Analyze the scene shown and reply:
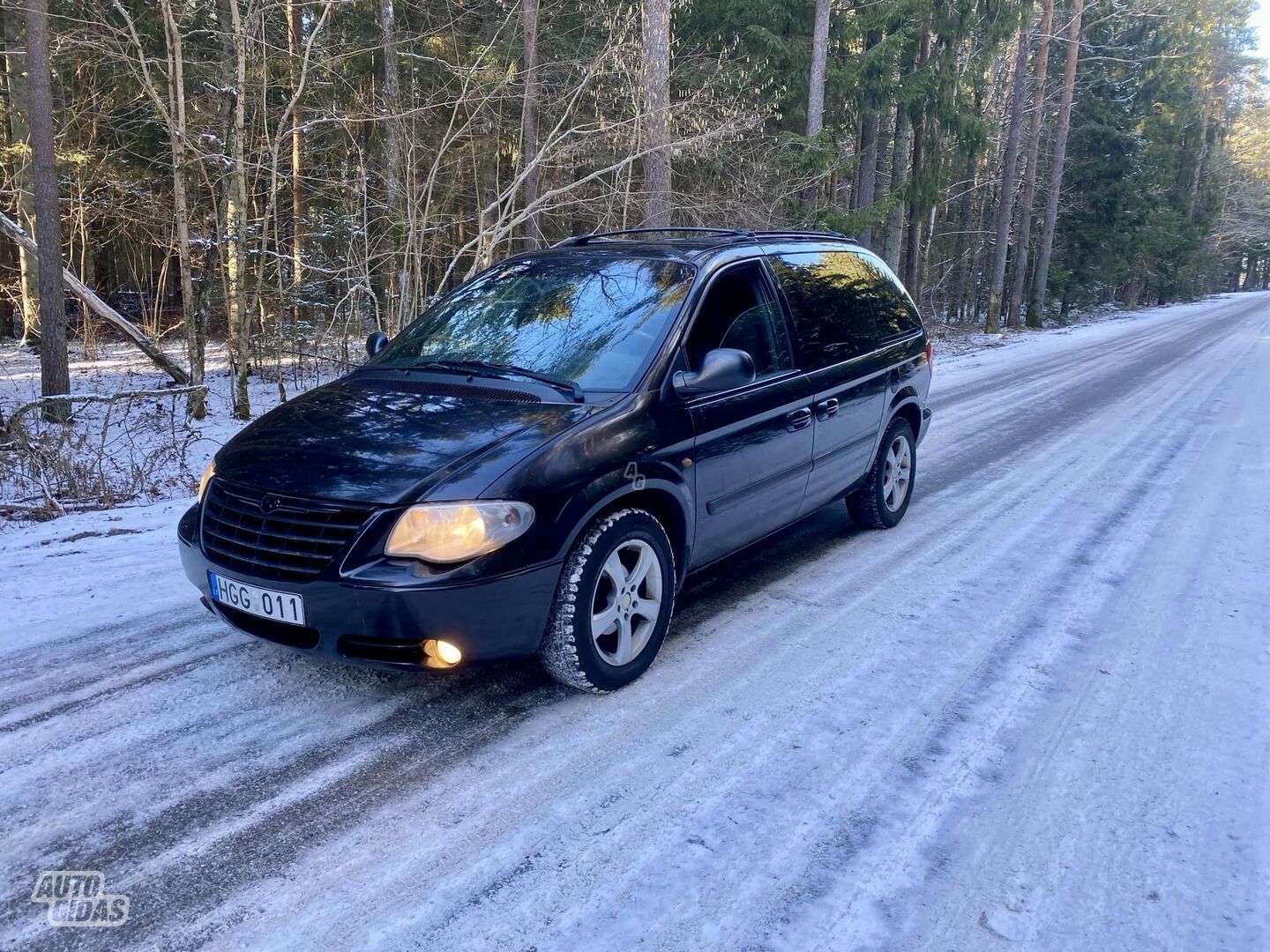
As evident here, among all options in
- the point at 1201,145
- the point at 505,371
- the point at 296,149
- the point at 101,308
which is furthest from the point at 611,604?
the point at 1201,145

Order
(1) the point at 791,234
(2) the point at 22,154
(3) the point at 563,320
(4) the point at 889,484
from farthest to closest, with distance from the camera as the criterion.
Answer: (2) the point at 22,154
(4) the point at 889,484
(1) the point at 791,234
(3) the point at 563,320

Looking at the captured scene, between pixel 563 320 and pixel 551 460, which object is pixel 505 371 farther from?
pixel 551 460

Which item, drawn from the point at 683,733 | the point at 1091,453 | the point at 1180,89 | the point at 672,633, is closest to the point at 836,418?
the point at 672,633

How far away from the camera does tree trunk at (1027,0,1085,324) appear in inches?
1188

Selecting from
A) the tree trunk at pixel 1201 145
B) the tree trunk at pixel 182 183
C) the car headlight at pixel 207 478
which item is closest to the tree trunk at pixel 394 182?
the tree trunk at pixel 182 183

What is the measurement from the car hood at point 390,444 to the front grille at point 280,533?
0.17 ft

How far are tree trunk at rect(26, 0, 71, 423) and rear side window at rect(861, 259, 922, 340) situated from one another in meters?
9.68

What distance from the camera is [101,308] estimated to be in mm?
12891

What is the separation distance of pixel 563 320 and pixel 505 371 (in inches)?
18.0

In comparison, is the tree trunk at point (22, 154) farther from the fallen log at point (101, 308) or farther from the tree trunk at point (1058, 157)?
the tree trunk at point (1058, 157)

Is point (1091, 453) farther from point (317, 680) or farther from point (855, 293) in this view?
point (317, 680)

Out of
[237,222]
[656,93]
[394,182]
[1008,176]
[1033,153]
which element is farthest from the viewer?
[1033,153]

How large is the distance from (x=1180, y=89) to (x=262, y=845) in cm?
5705

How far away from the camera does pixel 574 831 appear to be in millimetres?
2812
